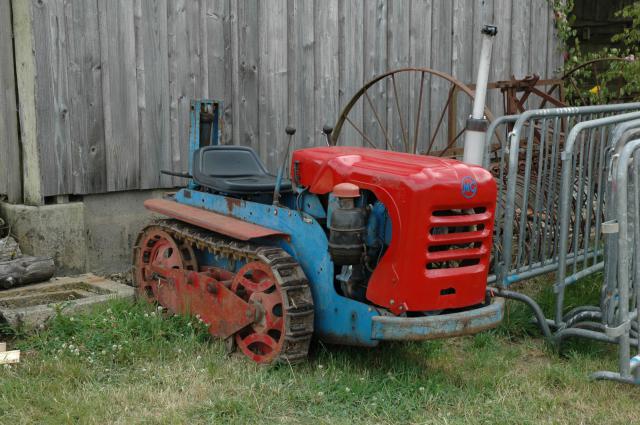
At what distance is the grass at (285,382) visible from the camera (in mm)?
3434

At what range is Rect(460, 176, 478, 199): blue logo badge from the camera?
360cm

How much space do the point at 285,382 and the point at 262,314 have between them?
407mm

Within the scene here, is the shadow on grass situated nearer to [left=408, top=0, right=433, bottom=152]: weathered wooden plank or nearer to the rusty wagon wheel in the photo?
the rusty wagon wheel

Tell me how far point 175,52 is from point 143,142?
0.74m

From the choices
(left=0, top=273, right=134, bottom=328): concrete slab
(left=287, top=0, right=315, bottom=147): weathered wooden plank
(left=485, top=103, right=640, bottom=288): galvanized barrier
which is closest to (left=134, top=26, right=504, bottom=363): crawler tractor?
(left=485, top=103, right=640, bottom=288): galvanized barrier

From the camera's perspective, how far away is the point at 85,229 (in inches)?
219

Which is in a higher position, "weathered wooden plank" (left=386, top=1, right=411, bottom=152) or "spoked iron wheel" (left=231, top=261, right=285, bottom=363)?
"weathered wooden plank" (left=386, top=1, right=411, bottom=152)

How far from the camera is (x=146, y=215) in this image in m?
5.93

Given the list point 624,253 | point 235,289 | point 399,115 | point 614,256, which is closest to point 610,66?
point 399,115

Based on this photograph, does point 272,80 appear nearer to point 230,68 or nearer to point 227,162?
point 230,68

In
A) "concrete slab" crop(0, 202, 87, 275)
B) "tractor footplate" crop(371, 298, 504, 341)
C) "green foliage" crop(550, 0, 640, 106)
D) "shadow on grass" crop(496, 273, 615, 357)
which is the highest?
"green foliage" crop(550, 0, 640, 106)

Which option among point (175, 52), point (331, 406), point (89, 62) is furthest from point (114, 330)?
point (175, 52)

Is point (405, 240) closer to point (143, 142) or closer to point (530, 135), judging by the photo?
point (530, 135)

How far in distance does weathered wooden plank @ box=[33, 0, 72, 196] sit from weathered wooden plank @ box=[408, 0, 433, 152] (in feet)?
11.5
